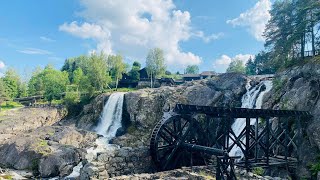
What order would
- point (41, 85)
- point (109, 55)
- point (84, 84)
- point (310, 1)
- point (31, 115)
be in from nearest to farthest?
1. point (310, 1)
2. point (31, 115)
3. point (84, 84)
4. point (41, 85)
5. point (109, 55)

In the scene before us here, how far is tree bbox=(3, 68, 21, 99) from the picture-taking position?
8438cm

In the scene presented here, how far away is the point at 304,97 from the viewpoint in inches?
1061

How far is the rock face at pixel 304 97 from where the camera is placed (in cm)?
2352

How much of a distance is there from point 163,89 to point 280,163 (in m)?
28.8

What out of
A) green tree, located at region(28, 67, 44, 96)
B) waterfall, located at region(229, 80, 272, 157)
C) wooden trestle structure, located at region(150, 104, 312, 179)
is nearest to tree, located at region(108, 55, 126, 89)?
green tree, located at region(28, 67, 44, 96)

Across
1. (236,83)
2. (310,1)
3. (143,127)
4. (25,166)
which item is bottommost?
(25,166)

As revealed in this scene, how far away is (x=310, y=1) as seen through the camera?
36.4 m

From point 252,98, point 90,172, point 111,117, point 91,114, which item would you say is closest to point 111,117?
point 111,117

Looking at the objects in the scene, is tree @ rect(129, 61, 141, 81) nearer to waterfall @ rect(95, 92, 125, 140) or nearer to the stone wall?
waterfall @ rect(95, 92, 125, 140)

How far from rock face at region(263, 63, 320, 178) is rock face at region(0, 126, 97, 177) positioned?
22285mm

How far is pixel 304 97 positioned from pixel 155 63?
60.4 m

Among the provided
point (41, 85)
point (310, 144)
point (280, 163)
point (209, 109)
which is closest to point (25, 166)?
point (209, 109)

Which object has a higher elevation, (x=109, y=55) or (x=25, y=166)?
(x=109, y=55)

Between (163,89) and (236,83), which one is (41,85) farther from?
(236,83)
